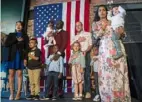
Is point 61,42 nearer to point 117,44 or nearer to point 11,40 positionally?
point 11,40

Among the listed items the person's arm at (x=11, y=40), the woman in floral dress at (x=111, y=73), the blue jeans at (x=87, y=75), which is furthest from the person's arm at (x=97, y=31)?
the person's arm at (x=11, y=40)

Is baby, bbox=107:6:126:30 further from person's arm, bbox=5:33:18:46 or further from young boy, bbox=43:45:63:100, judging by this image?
person's arm, bbox=5:33:18:46

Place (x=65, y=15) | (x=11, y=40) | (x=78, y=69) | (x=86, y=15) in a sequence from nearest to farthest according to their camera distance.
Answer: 1. (x=11, y=40)
2. (x=78, y=69)
3. (x=86, y=15)
4. (x=65, y=15)

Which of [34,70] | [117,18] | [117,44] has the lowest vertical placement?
[34,70]

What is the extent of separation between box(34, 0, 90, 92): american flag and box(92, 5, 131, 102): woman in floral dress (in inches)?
128

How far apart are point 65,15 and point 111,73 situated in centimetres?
397

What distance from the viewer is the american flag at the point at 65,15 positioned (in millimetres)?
6750

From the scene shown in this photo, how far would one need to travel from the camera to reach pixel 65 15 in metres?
6.93

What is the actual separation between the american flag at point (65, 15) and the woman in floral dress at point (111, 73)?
128 inches

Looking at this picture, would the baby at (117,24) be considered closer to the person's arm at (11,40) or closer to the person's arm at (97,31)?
the person's arm at (97,31)

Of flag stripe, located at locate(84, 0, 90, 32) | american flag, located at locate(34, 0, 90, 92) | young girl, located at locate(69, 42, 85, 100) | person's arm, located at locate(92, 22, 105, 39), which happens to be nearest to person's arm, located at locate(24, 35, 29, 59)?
young girl, located at locate(69, 42, 85, 100)

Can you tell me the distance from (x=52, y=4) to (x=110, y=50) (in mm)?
4212

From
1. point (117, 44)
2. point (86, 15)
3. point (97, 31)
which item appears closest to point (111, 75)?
point (117, 44)

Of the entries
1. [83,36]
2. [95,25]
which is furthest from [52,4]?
[95,25]
